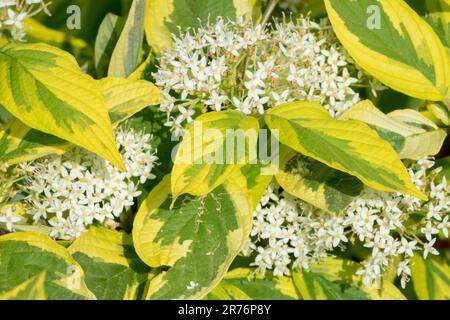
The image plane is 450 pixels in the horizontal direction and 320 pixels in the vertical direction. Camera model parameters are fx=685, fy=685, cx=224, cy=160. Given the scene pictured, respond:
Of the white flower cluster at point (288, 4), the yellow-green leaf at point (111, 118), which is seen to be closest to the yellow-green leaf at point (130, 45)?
the yellow-green leaf at point (111, 118)

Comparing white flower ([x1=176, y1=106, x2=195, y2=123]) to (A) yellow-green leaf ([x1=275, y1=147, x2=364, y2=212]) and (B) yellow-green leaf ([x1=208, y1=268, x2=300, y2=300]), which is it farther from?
(B) yellow-green leaf ([x1=208, y1=268, x2=300, y2=300])

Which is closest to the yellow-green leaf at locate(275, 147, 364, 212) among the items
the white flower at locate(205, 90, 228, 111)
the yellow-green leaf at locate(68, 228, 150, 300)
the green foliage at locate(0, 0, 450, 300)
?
the green foliage at locate(0, 0, 450, 300)

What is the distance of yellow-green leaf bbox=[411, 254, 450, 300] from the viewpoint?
124 centimetres

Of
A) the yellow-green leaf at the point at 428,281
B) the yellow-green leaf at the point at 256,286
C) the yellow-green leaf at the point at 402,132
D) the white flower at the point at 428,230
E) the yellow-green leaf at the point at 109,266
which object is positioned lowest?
the yellow-green leaf at the point at 428,281

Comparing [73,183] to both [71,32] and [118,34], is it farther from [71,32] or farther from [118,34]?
[71,32]

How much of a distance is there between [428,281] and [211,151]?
23.3 inches

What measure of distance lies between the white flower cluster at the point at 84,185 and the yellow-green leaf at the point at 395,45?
0.33 m

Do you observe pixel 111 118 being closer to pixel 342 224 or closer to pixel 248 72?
pixel 248 72

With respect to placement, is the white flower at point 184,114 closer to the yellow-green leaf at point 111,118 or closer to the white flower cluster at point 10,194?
the yellow-green leaf at point 111,118

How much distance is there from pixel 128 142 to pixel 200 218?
0.49ft

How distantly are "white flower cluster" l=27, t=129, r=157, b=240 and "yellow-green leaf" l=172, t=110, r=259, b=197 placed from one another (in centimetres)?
14

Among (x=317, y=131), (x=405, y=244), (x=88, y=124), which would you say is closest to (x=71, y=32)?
(x=88, y=124)

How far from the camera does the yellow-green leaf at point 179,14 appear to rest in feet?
3.57

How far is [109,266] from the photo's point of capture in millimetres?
970
